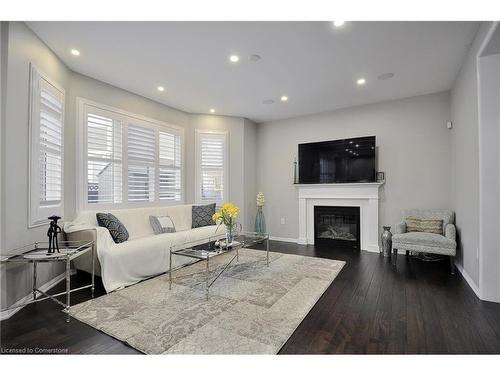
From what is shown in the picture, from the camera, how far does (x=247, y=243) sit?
11.0 ft

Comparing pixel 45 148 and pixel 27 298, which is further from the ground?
pixel 45 148

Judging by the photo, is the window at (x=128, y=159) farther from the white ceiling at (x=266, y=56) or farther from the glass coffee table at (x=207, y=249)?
the glass coffee table at (x=207, y=249)

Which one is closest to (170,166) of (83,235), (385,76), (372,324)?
(83,235)

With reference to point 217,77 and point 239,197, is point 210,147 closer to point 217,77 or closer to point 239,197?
point 239,197

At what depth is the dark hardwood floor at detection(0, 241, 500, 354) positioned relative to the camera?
1.78 metres

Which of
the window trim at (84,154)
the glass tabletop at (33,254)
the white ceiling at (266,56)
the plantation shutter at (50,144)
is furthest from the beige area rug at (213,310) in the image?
the white ceiling at (266,56)

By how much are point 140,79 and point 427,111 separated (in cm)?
471

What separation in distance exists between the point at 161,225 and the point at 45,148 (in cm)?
182

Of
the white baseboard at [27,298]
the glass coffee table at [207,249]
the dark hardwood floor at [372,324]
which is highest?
the glass coffee table at [207,249]

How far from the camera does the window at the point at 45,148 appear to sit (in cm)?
264

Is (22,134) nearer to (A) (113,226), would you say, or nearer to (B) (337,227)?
(A) (113,226)

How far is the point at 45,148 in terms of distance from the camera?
114 inches

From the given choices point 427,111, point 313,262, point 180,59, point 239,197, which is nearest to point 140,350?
point 313,262

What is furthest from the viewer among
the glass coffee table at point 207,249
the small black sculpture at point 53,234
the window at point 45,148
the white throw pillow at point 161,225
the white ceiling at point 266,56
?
the white throw pillow at point 161,225
